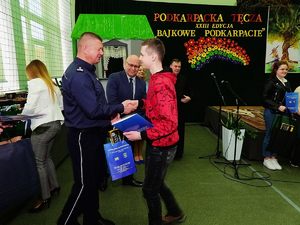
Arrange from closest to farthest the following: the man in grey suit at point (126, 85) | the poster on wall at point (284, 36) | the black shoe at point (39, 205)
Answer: the black shoe at point (39, 205), the man in grey suit at point (126, 85), the poster on wall at point (284, 36)

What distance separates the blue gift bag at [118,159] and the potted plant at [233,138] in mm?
2217

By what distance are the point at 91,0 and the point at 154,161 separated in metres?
4.67

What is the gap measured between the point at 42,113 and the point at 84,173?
0.87 metres

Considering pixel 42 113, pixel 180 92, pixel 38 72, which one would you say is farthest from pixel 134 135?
pixel 180 92

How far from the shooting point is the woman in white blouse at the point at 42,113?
2467mm

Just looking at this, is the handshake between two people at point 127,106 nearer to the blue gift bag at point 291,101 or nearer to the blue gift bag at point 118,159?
the blue gift bag at point 118,159

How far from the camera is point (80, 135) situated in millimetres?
1896

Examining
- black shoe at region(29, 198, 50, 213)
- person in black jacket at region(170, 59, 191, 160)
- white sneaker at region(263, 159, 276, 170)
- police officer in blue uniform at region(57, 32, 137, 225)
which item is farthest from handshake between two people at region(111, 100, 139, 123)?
white sneaker at region(263, 159, 276, 170)

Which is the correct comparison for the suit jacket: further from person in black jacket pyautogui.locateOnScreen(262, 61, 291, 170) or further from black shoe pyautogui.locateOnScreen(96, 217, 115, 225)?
person in black jacket pyautogui.locateOnScreen(262, 61, 291, 170)

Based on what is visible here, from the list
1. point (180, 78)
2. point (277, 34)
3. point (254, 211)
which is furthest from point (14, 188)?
point (277, 34)

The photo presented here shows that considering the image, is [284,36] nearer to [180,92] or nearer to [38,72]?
[180,92]

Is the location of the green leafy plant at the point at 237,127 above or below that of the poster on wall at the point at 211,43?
below

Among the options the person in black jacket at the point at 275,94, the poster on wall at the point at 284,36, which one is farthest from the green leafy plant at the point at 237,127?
the poster on wall at the point at 284,36

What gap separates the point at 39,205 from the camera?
263 cm
